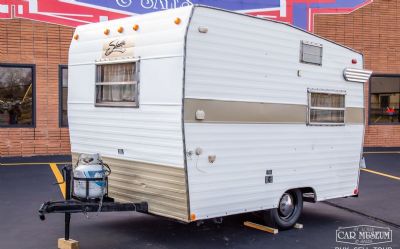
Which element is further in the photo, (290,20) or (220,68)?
(290,20)

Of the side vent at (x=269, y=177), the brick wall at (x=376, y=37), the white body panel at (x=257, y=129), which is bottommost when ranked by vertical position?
the side vent at (x=269, y=177)

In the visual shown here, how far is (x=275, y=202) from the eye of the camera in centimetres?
781

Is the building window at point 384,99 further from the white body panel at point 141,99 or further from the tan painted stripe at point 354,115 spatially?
the white body panel at point 141,99

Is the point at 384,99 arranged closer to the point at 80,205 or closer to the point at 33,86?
the point at 33,86

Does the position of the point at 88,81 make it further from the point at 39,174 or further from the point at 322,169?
the point at 39,174

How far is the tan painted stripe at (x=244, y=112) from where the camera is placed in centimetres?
658

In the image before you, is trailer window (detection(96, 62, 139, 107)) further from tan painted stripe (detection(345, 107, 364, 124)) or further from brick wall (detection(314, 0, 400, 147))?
brick wall (detection(314, 0, 400, 147))

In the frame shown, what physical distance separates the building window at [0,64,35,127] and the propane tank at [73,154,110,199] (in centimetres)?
928

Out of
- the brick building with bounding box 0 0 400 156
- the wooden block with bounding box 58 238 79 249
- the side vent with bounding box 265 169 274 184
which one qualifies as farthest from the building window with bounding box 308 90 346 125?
the brick building with bounding box 0 0 400 156

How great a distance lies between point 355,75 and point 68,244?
5349mm

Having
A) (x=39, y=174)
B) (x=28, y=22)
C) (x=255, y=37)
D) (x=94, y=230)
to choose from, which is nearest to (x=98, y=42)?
(x=255, y=37)

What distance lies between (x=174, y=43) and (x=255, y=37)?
1375mm

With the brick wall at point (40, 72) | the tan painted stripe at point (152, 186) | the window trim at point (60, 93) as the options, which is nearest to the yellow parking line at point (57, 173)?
the brick wall at point (40, 72)

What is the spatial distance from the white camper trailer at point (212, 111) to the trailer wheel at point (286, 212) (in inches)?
0.7
